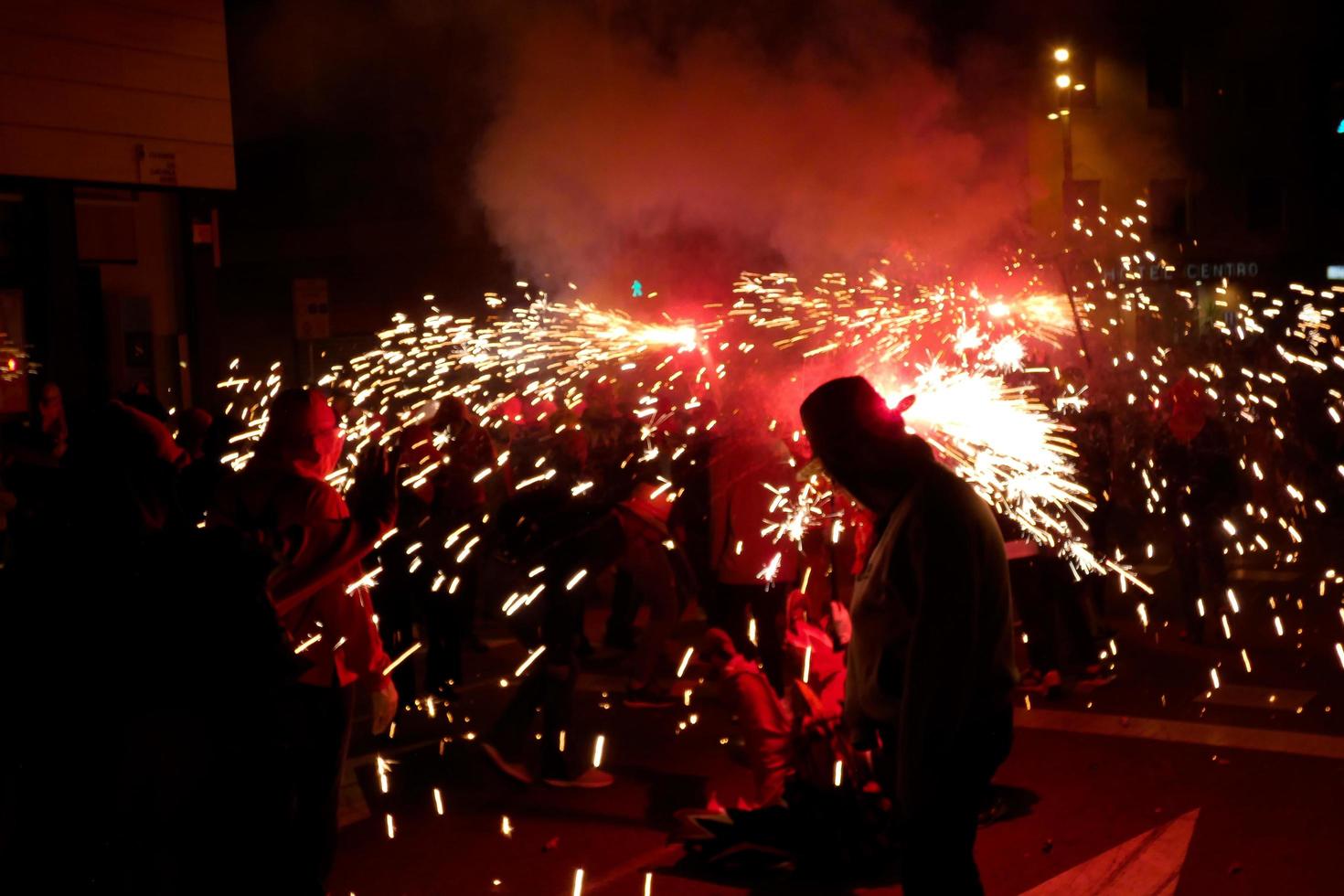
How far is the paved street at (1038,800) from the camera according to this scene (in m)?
5.08

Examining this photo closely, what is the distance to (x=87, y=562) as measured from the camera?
10.2 feet

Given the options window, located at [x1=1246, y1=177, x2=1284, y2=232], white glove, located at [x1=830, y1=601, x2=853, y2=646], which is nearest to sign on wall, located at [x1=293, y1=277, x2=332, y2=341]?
white glove, located at [x1=830, y1=601, x2=853, y2=646]

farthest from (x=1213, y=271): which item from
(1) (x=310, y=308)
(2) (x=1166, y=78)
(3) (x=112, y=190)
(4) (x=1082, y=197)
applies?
(3) (x=112, y=190)

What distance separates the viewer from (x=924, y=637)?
10.7ft

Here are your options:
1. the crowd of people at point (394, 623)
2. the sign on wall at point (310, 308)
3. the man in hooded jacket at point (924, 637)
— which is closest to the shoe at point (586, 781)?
the crowd of people at point (394, 623)

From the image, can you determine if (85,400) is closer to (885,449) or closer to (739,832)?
(739,832)

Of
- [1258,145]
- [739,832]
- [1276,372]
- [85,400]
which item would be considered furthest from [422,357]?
[1258,145]

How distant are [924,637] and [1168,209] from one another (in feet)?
120

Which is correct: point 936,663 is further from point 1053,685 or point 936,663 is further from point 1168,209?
point 1168,209

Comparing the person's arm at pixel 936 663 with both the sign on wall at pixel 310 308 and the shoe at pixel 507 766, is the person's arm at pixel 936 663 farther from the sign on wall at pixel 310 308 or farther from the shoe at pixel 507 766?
the sign on wall at pixel 310 308

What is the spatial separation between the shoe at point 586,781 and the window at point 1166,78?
34.7 meters

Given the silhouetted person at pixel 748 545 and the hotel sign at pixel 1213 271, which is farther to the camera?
the hotel sign at pixel 1213 271

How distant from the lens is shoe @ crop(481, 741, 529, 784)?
6.34 m

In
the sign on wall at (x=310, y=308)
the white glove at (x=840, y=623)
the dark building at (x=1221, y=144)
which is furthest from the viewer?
the dark building at (x=1221, y=144)
